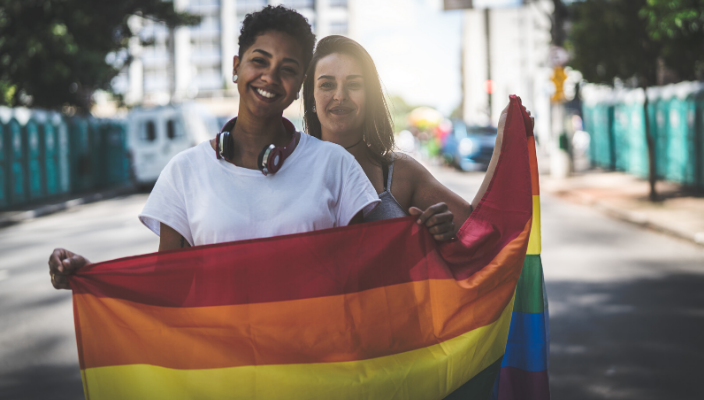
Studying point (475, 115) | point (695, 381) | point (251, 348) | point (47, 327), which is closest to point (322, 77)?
point (251, 348)

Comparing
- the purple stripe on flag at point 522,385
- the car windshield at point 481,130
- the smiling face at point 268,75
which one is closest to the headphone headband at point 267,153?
the smiling face at point 268,75

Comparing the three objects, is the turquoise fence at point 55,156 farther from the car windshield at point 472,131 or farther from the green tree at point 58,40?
the car windshield at point 472,131

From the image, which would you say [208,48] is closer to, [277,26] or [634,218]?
[634,218]

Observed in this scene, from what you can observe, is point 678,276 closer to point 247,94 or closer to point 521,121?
point 521,121

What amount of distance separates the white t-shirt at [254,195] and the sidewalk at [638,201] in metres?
8.32

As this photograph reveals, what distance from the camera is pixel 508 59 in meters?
80.4

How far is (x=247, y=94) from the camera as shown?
244 cm

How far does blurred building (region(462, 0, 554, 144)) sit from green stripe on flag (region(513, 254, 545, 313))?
1857 inches

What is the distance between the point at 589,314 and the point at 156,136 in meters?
18.2

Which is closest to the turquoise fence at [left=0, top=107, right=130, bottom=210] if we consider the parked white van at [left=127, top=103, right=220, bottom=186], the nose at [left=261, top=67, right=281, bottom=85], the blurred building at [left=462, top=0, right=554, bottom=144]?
the parked white van at [left=127, top=103, right=220, bottom=186]

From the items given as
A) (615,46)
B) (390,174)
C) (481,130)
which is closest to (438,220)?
(390,174)

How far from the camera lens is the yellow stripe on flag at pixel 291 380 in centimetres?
241

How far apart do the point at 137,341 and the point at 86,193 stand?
69.2 ft

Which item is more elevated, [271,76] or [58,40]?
A: [58,40]
